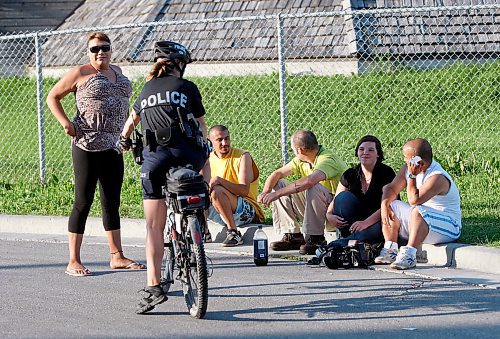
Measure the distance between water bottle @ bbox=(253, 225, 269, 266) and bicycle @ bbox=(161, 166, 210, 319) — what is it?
74.5 inches

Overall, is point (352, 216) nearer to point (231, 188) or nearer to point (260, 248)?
point (260, 248)

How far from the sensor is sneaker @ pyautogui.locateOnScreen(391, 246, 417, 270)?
29.5 feet

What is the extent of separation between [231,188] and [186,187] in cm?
348

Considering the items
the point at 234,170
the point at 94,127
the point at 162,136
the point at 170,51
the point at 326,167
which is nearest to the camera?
the point at 162,136

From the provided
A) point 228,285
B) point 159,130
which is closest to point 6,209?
point 228,285

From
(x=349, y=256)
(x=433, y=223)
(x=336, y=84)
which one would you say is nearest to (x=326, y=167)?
(x=349, y=256)

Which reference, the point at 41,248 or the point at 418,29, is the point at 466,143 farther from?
the point at 41,248

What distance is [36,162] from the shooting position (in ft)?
53.8

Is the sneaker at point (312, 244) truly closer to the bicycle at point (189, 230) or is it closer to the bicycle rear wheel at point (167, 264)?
the bicycle rear wheel at point (167, 264)

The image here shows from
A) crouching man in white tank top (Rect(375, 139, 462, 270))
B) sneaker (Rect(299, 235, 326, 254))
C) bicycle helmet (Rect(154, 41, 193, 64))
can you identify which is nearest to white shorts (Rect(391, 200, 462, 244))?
crouching man in white tank top (Rect(375, 139, 462, 270))

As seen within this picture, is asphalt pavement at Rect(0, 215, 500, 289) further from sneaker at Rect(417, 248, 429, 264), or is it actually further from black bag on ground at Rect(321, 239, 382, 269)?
black bag on ground at Rect(321, 239, 382, 269)

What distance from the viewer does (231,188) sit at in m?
10.8

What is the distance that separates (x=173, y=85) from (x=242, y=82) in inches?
421

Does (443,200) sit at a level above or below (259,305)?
above
